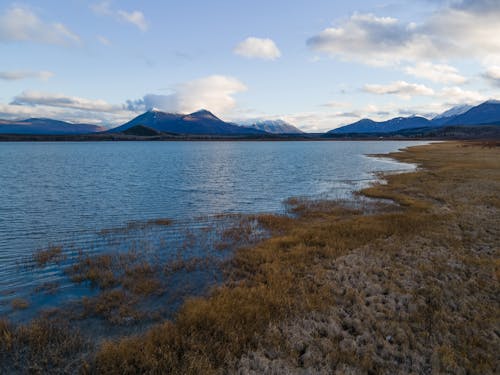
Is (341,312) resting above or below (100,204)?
above

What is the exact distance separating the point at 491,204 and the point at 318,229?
59.9 feet

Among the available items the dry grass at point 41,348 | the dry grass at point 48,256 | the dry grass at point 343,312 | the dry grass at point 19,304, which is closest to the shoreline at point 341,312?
the dry grass at point 343,312

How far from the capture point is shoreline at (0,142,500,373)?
8.09m

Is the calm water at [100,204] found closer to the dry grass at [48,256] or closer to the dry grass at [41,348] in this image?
the dry grass at [48,256]

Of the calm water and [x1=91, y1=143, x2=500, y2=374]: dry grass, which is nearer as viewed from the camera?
[x1=91, y1=143, x2=500, y2=374]: dry grass

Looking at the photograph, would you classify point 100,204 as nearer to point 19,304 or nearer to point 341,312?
point 19,304

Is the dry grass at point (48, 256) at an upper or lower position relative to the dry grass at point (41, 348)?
lower

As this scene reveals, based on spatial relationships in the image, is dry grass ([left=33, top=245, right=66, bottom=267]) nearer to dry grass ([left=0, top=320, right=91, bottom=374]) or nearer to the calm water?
the calm water

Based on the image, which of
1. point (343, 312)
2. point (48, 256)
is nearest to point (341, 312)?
point (343, 312)

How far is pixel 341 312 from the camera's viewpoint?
1067cm

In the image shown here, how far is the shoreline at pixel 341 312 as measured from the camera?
8094mm

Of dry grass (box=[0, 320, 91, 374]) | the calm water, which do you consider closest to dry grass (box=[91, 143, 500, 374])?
dry grass (box=[0, 320, 91, 374])

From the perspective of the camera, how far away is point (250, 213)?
28.2 m

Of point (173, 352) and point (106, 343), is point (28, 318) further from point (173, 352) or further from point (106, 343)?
point (173, 352)
